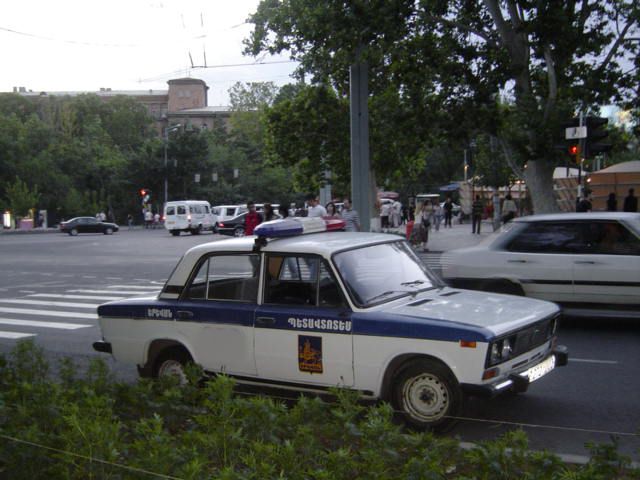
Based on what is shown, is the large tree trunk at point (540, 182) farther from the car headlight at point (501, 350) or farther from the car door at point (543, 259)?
the car headlight at point (501, 350)

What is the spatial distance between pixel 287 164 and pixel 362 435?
31961 millimetres

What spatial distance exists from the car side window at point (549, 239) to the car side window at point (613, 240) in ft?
0.58

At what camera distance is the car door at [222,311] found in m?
6.70

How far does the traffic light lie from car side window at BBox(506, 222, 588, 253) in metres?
5.63

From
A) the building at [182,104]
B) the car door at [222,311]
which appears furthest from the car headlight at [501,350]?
the building at [182,104]

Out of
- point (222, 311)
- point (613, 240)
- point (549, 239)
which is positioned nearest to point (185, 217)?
point (549, 239)

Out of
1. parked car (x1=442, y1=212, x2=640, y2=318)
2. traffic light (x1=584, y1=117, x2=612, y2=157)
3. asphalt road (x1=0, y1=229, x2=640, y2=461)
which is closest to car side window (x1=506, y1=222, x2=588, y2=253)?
parked car (x1=442, y1=212, x2=640, y2=318)

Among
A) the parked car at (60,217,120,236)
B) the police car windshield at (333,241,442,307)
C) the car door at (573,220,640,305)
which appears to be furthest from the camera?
the parked car at (60,217,120,236)

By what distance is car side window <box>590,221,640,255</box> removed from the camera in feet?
33.9

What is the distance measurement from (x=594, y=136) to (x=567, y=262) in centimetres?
614

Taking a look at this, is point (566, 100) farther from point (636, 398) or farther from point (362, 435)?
point (362, 435)

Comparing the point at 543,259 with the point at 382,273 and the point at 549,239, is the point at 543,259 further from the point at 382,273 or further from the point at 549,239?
the point at 382,273

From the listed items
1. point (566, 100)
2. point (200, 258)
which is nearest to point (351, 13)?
point (566, 100)

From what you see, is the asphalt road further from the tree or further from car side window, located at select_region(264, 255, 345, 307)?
the tree
